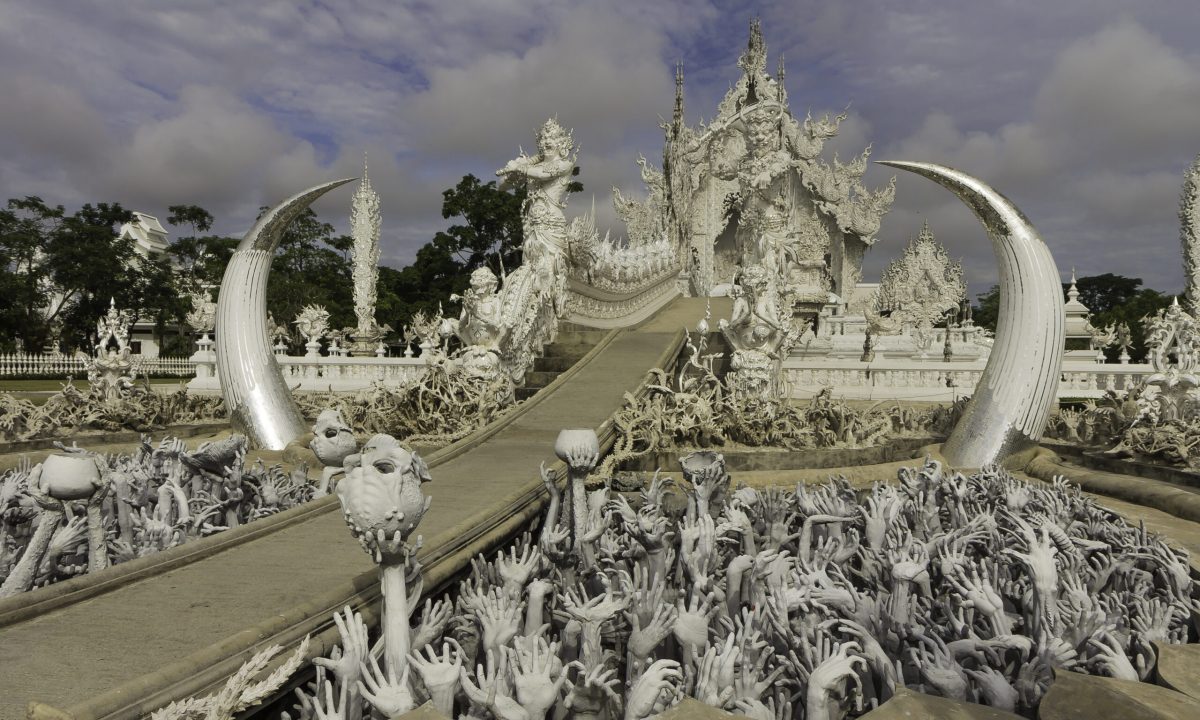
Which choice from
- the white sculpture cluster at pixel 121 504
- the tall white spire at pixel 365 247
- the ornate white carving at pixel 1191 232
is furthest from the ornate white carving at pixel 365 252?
the ornate white carving at pixel 1191 232

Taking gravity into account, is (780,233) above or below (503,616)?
above

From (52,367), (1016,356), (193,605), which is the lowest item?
(52,367)

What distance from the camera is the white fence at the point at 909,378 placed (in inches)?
498

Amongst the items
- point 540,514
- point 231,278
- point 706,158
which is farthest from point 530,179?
point 706,158

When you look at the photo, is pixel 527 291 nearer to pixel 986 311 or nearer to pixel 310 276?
pixel 310 276

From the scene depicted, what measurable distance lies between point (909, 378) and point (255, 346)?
10643mm

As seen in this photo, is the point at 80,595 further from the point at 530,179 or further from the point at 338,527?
Result: the point at 530,179

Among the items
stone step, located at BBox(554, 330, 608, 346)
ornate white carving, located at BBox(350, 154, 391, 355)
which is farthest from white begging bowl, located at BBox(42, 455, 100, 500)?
ornate white carving, located at BBox(350, 154, 391, 355)

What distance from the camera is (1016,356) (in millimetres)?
6426

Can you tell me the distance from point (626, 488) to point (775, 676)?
3.19m

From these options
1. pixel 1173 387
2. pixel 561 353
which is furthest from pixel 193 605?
pixel 1173 387

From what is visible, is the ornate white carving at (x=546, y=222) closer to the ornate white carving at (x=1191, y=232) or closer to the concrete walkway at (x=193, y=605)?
the concrete walkway at (x=193, y=605)

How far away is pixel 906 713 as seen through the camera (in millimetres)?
2354

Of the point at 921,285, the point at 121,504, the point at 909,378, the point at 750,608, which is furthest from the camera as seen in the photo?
the point at 921,285
